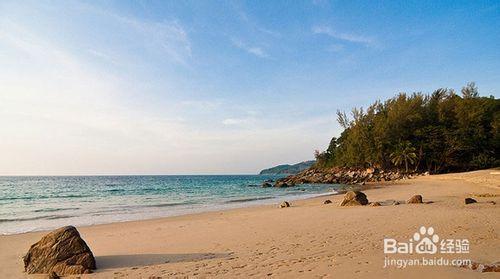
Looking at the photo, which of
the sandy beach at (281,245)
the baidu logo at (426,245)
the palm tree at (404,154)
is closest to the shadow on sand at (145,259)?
the sandy beach at (281,245)

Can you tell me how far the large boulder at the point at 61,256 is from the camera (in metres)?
7.31

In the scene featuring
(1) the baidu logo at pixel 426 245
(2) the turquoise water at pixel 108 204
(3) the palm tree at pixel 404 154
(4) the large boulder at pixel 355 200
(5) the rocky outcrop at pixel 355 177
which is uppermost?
(3) the palm tree at pixel 404 154

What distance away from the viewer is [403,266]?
638 centimetres

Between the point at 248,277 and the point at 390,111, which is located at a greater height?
the point at 390,111

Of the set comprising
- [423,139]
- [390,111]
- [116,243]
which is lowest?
[116,243]

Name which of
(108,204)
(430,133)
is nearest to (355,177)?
(430,133)

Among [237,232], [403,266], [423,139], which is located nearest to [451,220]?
[403,266]

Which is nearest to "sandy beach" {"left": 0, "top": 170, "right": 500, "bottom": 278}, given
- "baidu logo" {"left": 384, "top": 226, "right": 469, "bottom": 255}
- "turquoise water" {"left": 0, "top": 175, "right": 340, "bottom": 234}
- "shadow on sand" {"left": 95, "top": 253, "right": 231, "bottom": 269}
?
"shadow on sand" {"left": 95, "top": 253, "right": 231, "bottom": 269}

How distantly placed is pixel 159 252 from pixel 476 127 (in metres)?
57.5

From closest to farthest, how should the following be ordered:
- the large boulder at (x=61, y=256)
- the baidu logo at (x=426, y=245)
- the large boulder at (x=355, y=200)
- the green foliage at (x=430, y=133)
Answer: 1. the large boulder at (x=61, y=256)
2. the baidu logo at (x=426, y=245)
3. the large boulder at (x=355, y=200)
4. the green foliage at (x=430, y=133)

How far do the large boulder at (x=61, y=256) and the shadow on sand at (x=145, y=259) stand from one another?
54cm

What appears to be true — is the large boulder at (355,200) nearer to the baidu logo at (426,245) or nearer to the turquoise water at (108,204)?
the baidu logo at (426,245)

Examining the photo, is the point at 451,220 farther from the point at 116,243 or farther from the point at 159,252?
the point at 116,243

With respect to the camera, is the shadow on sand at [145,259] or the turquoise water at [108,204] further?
the turquoise water at [108,204]
